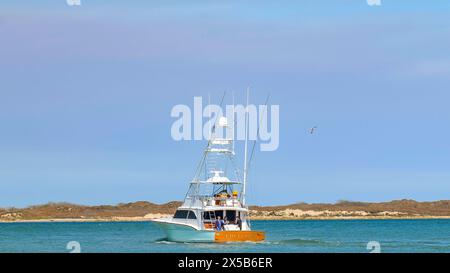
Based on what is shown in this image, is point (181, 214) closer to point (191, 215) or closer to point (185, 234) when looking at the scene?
point (191, 215)

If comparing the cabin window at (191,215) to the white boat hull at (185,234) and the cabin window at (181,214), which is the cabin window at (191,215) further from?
the white boat hull at (185,234)

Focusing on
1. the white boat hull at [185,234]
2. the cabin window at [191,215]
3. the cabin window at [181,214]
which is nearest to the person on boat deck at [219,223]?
the white boat hull at [185,234]

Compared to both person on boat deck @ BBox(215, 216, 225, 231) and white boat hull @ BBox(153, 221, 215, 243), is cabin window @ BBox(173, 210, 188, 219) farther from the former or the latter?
person on boat deck @ BBox(215, 216, 225, 231)

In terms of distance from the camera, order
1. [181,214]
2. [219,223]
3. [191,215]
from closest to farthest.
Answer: [219,223] → [191,215] → [181,214]

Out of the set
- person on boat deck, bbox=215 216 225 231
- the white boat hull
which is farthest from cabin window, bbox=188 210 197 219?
person on boat deck, bbox=215 216 225 231

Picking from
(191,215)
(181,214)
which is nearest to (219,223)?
(191,215)

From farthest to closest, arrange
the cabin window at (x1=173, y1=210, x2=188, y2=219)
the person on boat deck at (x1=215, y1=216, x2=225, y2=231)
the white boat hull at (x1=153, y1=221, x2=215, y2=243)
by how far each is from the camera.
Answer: the cabin window at (x1=173, y1=210, x2=188, y2=219), the person on boat deck at (x1=215, y1=216, x2=225, y2=231), the white boat hull at (x1=153, y1=221, x2=215, y2=243)

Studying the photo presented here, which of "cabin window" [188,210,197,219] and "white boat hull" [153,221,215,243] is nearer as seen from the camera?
"white boat hull" [153,221,215,243]

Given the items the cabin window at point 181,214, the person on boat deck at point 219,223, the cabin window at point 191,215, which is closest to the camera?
the person on boat deck at point 219,223
